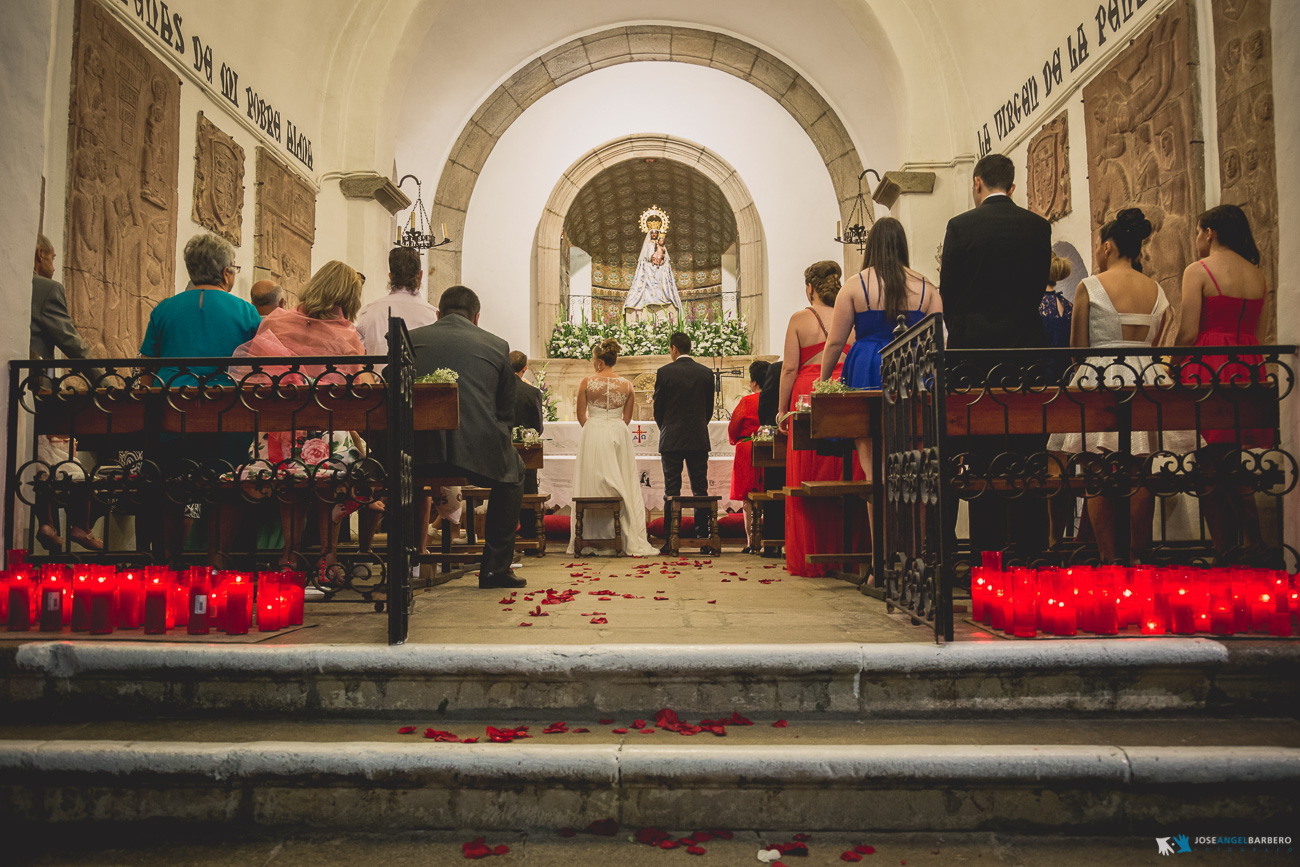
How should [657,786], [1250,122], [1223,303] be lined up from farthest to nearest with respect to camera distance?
[1250,122] → [1223,303] → [657,786]

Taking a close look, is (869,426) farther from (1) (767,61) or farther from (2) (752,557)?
(1) (767,61)

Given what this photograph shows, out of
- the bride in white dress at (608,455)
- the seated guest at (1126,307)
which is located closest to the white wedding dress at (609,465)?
the bride in white dress at (608,455)

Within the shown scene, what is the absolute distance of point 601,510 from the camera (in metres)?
6.72

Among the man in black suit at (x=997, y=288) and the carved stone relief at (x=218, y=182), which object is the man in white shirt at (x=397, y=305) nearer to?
the carved stone relief at (x=218, y=182)

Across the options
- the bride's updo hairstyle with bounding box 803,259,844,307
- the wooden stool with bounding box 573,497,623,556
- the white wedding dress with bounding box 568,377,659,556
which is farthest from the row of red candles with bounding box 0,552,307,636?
the white wedding dress with bounding box 568,377,659,556

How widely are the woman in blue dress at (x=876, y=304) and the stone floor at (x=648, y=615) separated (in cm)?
79

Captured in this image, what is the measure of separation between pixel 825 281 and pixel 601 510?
266 centimetres

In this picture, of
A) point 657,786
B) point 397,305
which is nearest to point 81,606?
point 657,786

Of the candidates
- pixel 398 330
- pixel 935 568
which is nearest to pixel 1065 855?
pixel 935 568

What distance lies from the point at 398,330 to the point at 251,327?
179 centimetres

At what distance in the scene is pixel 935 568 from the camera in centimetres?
268

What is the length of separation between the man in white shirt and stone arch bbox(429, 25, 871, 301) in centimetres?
807

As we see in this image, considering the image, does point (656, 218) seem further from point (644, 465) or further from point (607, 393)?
point (607, 393)

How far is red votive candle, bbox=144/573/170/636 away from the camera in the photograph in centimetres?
284
